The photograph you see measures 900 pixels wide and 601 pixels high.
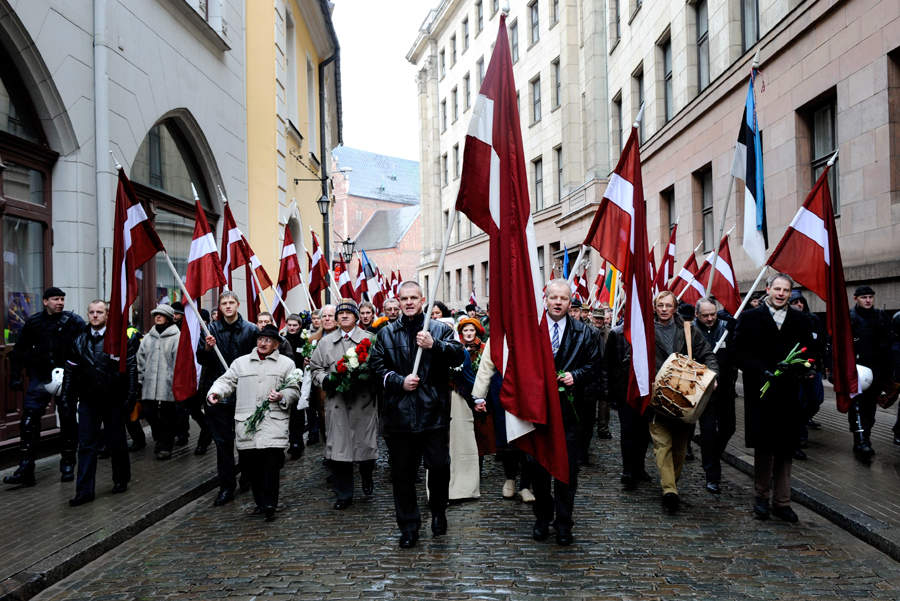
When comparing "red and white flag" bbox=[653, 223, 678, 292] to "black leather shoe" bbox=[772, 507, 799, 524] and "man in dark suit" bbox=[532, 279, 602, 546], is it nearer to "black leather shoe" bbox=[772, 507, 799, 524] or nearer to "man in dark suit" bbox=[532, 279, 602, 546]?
"black leather shoe" bbox=[772, 507, 799, 524]

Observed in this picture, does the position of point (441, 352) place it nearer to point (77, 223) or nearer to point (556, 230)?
point (77, 223)

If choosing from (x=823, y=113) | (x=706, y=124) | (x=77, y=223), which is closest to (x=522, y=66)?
(x=706, y=124)

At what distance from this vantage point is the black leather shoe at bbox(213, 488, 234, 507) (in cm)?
677

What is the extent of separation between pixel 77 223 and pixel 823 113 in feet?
39.2

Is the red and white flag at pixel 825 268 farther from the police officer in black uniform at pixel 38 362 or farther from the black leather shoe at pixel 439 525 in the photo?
the police officer in black uniform at pixel 38 362

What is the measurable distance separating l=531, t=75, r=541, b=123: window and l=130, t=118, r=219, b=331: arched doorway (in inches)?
901

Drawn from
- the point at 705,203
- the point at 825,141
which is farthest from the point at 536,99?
the point at 825,141

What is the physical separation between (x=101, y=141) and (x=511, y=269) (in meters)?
7.09

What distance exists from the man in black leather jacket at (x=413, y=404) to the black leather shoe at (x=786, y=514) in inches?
104

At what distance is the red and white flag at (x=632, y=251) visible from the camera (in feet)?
19.1

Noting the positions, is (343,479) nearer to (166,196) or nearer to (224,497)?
(224,497)

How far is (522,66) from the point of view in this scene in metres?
35.9

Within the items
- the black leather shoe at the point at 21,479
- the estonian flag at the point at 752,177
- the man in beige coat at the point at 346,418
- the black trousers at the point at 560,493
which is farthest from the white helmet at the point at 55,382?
the estonian flag at the point at 752,177

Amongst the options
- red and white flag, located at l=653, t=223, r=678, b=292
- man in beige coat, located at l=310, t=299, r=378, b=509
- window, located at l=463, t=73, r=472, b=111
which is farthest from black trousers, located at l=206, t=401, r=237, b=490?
window, located at l=463, t=73, r=472, b=111
